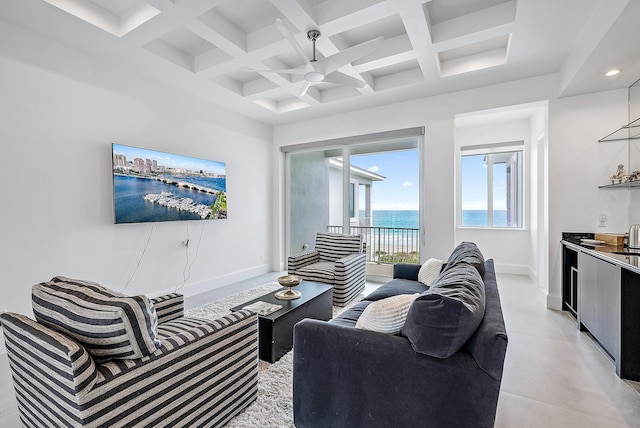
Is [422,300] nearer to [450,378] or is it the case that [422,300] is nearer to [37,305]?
[450,378]

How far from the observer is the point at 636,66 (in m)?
2.78

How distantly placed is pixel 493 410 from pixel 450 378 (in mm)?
189

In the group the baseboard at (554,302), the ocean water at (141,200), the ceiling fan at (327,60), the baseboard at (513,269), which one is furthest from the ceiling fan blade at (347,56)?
the baseboard at (513,269)

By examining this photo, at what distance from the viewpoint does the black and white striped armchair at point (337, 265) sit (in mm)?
3596

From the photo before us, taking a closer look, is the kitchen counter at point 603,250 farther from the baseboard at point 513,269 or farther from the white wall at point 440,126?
the baseboard at point 513,269

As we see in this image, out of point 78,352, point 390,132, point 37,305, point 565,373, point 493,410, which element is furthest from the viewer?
point 390,132

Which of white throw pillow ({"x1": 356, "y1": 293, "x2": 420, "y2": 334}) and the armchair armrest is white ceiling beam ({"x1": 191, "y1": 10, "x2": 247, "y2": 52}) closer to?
the armchair armrest

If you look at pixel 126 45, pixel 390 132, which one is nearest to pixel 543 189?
pixel 390 132

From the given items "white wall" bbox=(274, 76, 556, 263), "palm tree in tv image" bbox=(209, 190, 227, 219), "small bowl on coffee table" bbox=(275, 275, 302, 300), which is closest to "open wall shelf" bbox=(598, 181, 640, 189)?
"white wall" bbox=(274, 76, 556, 263)

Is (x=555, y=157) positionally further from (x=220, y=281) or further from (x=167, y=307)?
(x=220, y=281)

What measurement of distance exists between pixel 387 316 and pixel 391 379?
0.27m

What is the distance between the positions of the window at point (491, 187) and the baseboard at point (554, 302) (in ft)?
7.04

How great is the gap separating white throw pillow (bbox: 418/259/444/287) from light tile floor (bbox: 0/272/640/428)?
2.86 feet

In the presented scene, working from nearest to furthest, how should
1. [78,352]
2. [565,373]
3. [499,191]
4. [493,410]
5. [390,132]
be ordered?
1. [78,352]
2. [493,410]
3. [565,373]
4. [390,132]
5. [499,191]
